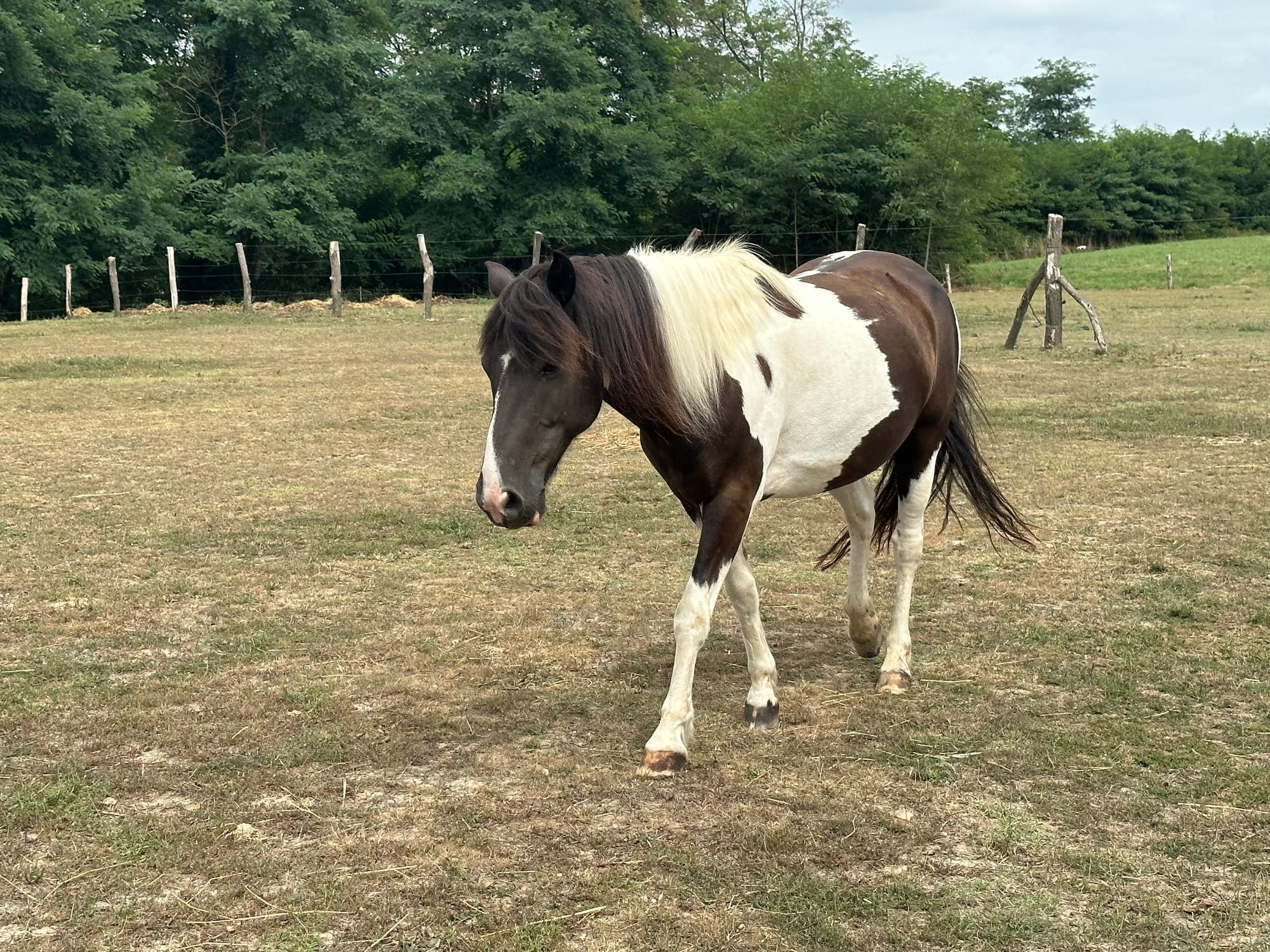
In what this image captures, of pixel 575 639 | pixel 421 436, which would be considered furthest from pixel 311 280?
pixel 575 639

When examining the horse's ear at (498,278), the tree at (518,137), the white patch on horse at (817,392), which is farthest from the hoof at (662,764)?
the tree at (518,137)

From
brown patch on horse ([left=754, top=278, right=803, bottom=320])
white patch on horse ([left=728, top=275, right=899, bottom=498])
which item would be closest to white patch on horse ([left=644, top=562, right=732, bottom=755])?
white patch on horse ([left=728, top=275, right=899, bottom=498])

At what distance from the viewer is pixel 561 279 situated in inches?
124

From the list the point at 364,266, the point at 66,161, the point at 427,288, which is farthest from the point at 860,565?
the point at 364,266

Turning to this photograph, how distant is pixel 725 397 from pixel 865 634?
1.50m

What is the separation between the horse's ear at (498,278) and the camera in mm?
3434

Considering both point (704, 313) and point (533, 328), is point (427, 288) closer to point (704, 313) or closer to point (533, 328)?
point (704, 313)

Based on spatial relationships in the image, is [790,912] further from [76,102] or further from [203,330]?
[76,102]

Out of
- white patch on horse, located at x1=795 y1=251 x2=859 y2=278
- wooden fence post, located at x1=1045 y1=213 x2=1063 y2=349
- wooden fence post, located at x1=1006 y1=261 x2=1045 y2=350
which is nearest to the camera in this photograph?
white patch on horse, located at x1=795 y1=251 x2=859 y2=278

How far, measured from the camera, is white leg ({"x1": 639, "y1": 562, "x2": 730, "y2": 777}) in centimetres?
341

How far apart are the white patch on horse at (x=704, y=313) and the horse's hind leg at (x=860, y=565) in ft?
3.44

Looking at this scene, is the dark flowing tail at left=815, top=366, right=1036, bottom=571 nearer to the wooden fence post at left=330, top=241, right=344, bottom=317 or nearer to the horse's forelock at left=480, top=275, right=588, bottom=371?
the horse's forelock at left=480, top=275, right=588, bottom=371

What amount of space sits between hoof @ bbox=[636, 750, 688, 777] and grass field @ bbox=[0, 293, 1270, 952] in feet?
0.13

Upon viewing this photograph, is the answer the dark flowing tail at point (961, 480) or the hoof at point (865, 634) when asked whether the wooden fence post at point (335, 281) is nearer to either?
the dark flowing tail at point (961, 480)
